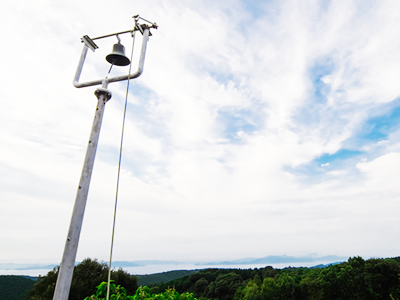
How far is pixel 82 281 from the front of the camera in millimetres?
24250

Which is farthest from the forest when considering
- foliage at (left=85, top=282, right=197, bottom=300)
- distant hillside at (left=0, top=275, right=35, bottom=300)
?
distant hillside at (left=0, top=275, right=35, bottom=300)

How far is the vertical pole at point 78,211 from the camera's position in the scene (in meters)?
2.58

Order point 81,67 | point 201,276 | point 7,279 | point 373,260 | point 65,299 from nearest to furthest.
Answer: point 65,299, point 81,67, point 373,260, point 7,279, point 201,276

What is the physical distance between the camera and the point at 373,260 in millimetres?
37250

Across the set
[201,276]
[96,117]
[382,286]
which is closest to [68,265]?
[96,117]

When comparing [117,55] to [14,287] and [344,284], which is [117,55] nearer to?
[344,284]

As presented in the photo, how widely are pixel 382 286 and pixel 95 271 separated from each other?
36012 millimetres

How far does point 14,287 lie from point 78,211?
162 ft

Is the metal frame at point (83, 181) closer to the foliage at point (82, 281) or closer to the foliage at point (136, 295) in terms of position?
the foliage at point (136, 295)

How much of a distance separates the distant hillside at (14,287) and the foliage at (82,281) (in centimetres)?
1506

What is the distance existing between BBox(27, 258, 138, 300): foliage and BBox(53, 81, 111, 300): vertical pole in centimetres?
2489

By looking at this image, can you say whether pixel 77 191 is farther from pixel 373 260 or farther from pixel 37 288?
pixel 373 260

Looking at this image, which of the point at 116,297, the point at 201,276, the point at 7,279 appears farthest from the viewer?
the point at 201,276

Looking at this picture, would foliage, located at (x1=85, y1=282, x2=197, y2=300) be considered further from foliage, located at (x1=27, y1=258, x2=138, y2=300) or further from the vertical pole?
foliage, located at (x1=27, y1=258, x2=138, y2=300)
